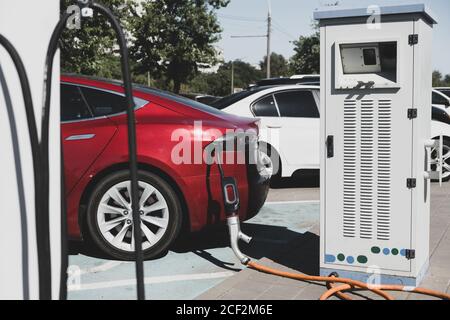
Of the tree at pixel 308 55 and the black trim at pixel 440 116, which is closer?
the black trim at pixel 440 116

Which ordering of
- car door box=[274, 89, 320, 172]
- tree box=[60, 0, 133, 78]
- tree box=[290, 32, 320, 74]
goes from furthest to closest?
1. tree box=[290, 32, 320, 74]
2. tree box=[60, 0, 133, 78]
3. car door box=[274, 89, 320, 172]

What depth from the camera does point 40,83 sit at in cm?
244

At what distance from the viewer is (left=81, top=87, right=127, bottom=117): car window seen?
196 inches

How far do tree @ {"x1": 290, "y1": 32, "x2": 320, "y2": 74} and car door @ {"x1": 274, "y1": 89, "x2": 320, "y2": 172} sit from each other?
96.4 ft

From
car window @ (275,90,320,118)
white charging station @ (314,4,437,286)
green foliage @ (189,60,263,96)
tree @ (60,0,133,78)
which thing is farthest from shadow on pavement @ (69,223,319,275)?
green foliage @ (189,60,263,96)

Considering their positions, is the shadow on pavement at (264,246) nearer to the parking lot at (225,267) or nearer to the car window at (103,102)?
the parking lot at (225,267)

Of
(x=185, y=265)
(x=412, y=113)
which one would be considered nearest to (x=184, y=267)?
(x=185, y=265)

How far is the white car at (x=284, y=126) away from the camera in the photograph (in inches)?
339

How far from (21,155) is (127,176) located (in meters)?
2.44

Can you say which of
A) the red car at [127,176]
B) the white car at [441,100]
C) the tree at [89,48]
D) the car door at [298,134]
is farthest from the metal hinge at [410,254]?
the tree at [89,48]

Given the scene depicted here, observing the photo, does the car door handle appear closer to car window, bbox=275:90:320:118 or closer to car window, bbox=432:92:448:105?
car window, bbox=275:90:320:118

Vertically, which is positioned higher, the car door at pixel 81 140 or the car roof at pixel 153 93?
the car roof at pixel 153 93

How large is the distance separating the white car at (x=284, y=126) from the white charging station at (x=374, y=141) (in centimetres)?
436
